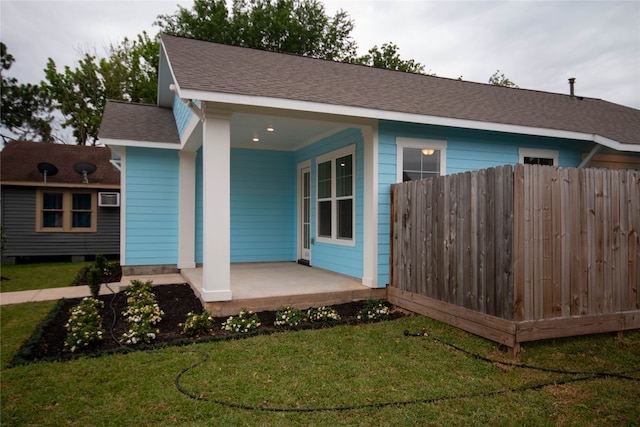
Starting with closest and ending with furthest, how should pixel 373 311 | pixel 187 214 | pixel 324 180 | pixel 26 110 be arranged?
pixel 373 311 < pixel 324 180 < pixel 187 214 < pixel 26 110

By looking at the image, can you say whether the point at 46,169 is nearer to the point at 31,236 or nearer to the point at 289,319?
the point at 31,236

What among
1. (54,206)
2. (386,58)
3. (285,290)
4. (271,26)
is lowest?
(285,290)

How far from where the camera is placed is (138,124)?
863 centimetres

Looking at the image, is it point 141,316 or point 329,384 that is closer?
point 329,384

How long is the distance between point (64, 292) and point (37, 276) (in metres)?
2.85

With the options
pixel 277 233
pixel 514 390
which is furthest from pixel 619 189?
pixel 277 233

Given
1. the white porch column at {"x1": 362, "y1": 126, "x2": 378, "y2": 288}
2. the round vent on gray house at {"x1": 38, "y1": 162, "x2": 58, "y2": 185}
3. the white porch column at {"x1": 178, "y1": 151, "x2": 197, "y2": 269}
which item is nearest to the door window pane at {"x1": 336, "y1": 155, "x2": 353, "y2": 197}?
the white porch column at {"x1": 362, "y1": 126, "x2": 378, "y2": 288}

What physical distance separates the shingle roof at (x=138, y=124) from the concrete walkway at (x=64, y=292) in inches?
109

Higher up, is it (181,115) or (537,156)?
(181,115)

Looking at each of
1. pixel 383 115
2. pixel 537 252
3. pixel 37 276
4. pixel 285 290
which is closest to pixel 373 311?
pixel 285 290

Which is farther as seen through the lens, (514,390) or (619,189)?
(619,189)

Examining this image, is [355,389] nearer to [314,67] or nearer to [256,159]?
[314,67]

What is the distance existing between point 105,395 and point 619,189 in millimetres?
5188

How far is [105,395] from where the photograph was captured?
295 centimetres
